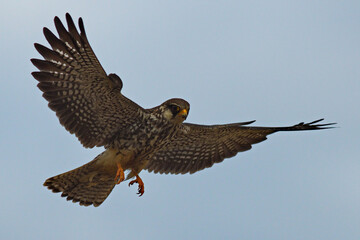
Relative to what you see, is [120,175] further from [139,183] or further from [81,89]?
[81,89]

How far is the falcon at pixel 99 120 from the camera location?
11164 mm

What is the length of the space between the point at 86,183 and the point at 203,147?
2.38 metres

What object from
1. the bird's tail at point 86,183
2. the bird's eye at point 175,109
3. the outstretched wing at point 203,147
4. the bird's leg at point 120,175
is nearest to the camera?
the bird's leg at point 120,175

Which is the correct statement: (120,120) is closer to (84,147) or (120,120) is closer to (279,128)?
(84,147)

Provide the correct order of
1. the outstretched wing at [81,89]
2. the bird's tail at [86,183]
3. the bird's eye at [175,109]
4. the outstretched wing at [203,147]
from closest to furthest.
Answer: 1. the outstretched wing at [81,89]
2. the bird's eye at [175,109]
3. the bird's tail at [86,183]
4. the outstretched wing at [203,147]

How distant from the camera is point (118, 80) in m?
11.3

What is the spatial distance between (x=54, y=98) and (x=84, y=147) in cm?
106

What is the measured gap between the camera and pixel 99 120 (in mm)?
11883

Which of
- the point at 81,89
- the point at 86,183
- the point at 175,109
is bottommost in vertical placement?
the point at 86,183

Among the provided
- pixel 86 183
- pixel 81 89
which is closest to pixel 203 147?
pixel 86 183

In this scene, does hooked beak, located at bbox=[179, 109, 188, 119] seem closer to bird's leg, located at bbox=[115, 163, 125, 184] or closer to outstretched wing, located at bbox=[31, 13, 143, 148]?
outstretched wing, located at bbox=[31, 13, 143, 148]

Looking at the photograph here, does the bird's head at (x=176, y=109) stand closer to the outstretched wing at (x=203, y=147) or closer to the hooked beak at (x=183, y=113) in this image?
the hooked beak at (x=183, y=113)

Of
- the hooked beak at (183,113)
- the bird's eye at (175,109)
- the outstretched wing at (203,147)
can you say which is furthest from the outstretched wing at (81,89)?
the outstretched wing at (203,147)

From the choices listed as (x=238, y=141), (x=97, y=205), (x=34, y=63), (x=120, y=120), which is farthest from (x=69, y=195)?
(x=238, y=141)
